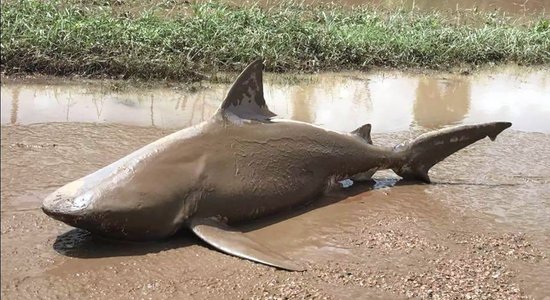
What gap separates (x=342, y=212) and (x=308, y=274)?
4.09 ft

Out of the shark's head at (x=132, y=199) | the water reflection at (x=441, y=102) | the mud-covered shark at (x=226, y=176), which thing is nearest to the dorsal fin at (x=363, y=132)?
the mud-covered shark at (x=226, y=176)

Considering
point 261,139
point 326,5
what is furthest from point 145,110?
point 326,5

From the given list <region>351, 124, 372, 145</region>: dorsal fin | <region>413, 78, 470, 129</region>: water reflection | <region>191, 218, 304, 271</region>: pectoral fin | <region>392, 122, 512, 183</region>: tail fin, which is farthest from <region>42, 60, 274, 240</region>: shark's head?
<region>413, 78, 470, 129</region>: water reflection

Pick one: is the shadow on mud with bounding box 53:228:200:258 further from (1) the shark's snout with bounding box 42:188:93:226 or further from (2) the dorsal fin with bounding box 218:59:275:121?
(2) the dorsal fin with bounding box 218:59:275:121

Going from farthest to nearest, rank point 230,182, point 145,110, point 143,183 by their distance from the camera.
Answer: point 145,110, point 230,182, point 143,183

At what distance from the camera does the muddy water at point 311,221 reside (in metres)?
4.29

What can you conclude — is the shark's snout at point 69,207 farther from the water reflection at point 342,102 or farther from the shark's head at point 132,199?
the water reflection at point 342,102

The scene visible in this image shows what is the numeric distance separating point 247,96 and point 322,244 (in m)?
1.20

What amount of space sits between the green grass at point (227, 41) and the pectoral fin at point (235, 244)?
4502 millimetres

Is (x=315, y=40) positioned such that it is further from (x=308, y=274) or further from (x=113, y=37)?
(x=308, y=274)

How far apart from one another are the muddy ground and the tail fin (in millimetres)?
164

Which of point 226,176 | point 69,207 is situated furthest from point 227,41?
point 69,207

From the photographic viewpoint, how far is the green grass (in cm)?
888

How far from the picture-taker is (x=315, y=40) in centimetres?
1104
